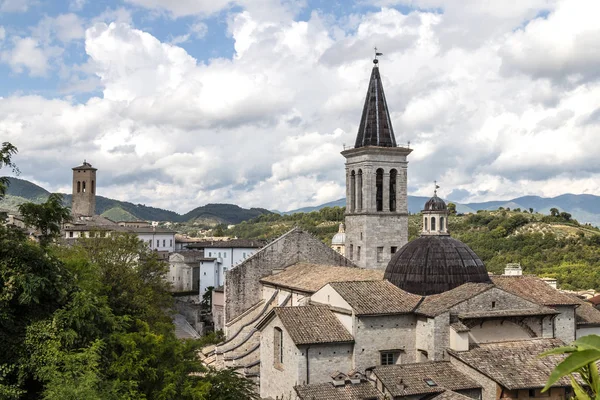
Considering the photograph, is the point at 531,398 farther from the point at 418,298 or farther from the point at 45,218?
the point at 45,218

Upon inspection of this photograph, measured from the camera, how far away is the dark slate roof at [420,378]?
23.2 meters

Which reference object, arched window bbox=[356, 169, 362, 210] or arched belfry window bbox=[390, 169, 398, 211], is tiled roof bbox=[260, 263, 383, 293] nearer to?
arched window bbox=[356, 169, 362, 210]

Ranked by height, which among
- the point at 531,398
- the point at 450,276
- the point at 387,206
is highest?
the point at 387,206

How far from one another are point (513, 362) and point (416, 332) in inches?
176

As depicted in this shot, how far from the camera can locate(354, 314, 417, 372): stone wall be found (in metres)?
26.4

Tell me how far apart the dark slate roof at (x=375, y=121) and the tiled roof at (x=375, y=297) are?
14493 mm

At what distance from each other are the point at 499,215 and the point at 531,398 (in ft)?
278

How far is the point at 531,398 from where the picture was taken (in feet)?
75.9

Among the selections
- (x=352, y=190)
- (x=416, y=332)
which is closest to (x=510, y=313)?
(x=416, y=332)

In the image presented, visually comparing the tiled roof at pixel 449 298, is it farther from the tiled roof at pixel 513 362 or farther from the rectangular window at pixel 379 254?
the rectangular window at pixel 379 254

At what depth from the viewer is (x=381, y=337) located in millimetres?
26922

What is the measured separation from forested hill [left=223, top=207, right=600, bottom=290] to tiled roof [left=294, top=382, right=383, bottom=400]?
41.8m

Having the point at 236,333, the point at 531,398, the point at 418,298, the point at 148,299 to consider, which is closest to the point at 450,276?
the point at 418,298

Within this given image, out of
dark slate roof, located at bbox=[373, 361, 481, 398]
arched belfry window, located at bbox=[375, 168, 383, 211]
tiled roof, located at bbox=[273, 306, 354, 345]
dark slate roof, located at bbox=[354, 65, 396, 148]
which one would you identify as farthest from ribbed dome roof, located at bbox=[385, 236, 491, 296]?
dark slate roof, located at bbox=[354, 65, 396, 148]
